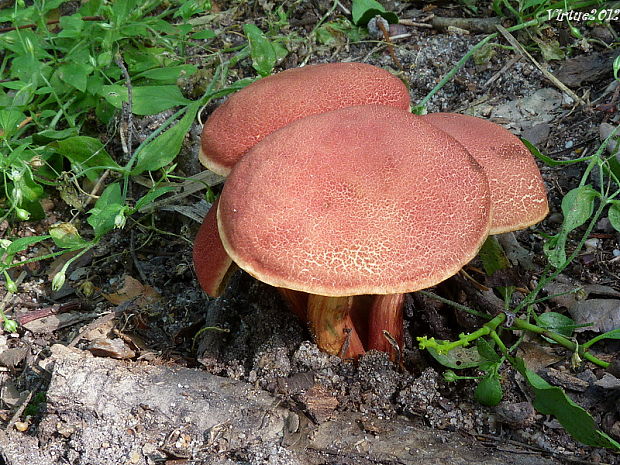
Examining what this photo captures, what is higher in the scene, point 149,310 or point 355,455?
point 355,455

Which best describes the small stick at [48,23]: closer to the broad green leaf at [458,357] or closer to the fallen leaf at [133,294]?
the fallen leaf at [133,294]

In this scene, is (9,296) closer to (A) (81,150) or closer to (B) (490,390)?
(A) (81,150)

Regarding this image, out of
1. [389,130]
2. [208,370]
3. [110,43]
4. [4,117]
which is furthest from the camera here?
[110,43]

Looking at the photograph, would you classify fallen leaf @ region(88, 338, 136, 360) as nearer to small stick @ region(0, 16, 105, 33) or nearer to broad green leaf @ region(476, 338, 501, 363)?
broad green leaf @ region(476, 338, 501, 363)

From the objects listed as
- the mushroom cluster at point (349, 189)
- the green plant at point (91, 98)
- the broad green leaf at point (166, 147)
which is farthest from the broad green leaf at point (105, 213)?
the mushroom cluster at point (349, 189)

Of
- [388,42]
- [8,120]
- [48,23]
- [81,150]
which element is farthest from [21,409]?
[388,42]

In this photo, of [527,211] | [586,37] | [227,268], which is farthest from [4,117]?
[586,37]

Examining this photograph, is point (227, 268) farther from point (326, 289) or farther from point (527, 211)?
point (527, 211)
